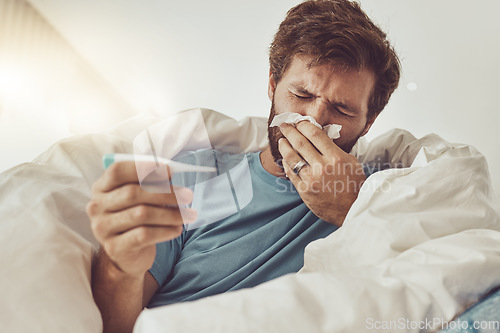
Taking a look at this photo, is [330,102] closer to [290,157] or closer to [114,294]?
[290,157]

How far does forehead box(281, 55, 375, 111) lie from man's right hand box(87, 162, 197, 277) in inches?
18.5

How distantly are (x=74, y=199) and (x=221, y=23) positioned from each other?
0.53m

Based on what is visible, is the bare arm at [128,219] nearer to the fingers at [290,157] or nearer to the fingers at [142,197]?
the fingers at [142,197]

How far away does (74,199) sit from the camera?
0.49 metres

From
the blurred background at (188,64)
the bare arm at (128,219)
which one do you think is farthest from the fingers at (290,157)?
the bare arm at (128,219)

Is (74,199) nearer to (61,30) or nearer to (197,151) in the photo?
(197,151)

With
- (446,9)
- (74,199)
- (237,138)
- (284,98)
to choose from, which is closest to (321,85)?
(284,98)

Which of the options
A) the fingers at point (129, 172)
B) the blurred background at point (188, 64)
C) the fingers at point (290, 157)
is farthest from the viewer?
the fingers at point (290, 157)

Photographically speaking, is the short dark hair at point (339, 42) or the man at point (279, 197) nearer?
the man at point (279, 197)

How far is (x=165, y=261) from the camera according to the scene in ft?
1.98

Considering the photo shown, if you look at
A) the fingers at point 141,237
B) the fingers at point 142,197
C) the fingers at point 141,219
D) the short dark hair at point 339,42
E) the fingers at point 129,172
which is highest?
the short dark hair at point 339,42

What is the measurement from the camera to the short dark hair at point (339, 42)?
734mm

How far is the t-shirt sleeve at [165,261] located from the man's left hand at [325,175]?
26cm

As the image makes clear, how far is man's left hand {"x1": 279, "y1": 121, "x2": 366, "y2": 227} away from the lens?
0.63 metres
